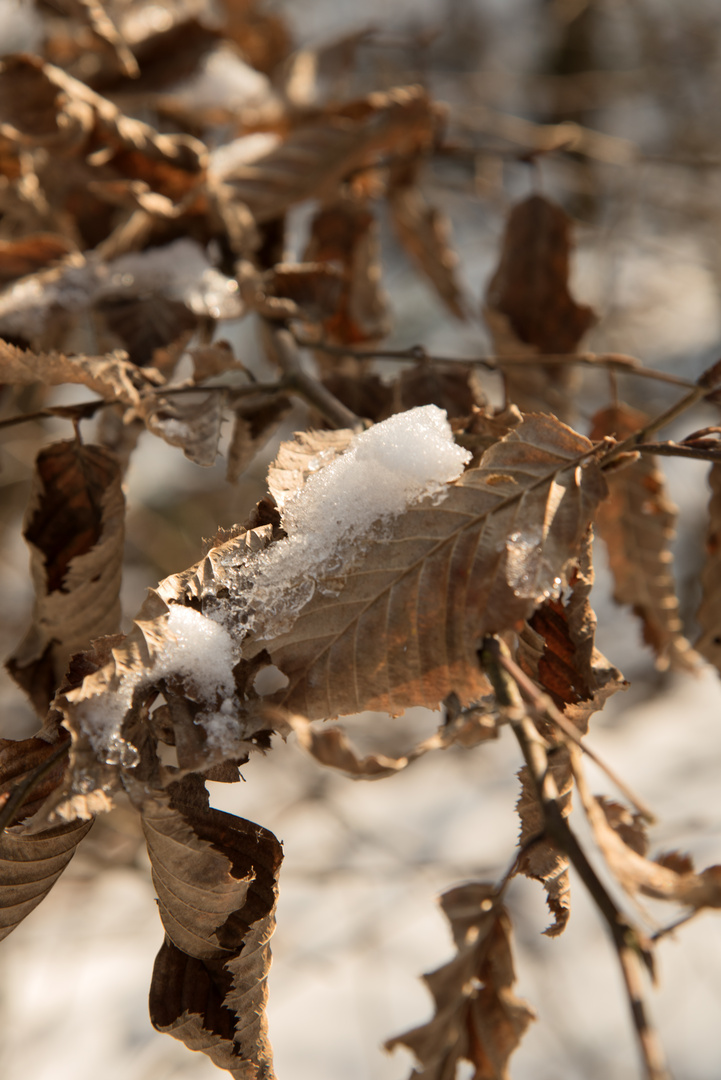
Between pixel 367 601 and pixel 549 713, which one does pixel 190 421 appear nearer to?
pixel 367 601

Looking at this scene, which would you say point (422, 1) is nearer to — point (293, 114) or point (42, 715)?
point (293, 114)

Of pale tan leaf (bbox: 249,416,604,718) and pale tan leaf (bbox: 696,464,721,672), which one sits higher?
pale tan leaf (bbox: 696,464,721,672)

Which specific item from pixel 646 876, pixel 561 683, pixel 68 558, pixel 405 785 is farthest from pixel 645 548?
pixel 405 785

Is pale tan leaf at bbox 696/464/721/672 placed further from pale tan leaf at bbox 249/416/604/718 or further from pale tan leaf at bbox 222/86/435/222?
pale tan leaf at bbox 222/86/435/222

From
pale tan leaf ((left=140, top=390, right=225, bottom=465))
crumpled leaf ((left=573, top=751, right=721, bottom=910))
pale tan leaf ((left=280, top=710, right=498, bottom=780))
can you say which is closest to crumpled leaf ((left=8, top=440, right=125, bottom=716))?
pale tan leaf ((left=140, top=390, right=225, bottom=465))

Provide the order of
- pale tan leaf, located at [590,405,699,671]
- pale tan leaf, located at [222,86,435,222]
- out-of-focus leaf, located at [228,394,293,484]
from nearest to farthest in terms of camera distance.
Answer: out-of-focus leaf, located at [228,394,293,484] → pale tan leaf, located at [590,405,699,671] → pale tan leaf, located at [222,86,435,222]

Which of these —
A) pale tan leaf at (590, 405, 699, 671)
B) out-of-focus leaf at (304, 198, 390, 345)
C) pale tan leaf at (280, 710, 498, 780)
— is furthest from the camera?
out-of-focus leaf at (304, 198, 390, 345)

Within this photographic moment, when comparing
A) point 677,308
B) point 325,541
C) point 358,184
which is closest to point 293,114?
point 358,184
